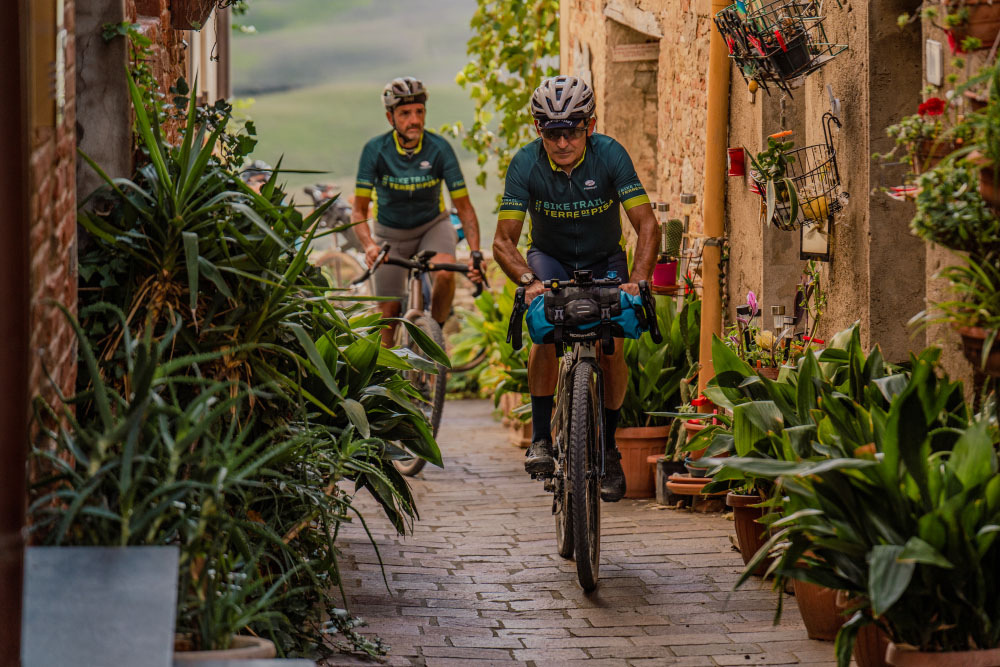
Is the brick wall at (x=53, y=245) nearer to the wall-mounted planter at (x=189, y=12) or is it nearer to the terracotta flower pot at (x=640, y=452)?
the wall-mounted planter at (x=189, y=12)

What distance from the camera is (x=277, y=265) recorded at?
158 inches

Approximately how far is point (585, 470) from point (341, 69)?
17956 millimetres

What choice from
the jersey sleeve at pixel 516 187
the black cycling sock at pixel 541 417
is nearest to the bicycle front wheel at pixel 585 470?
the black cycling sock at pixel 541 417

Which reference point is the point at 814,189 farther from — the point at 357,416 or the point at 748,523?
the point at 357,416

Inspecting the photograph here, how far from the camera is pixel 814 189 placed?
5.09 metres

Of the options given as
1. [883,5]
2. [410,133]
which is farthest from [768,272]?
[410,133]

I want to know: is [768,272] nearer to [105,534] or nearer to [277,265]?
[277,265]

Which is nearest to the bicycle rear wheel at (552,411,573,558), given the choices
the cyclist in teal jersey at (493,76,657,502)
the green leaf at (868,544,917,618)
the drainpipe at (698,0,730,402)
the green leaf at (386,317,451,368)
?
the cyclist in teal jersey at (493,76,657,502)

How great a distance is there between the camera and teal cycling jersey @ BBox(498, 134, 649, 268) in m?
5.19

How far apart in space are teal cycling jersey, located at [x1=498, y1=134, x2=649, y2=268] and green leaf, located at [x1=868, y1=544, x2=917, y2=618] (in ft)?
8.26

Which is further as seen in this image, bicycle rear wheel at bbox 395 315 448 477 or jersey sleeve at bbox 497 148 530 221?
bicycle rear wheel at bbox 395 315 448 477

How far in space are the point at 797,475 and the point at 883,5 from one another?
2.14m

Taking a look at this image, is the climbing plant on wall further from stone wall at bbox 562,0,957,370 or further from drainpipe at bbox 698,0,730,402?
drainpipe at bbox 698,0,730,402

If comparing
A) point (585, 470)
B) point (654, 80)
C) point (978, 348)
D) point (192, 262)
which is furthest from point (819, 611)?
point (654, 80)
